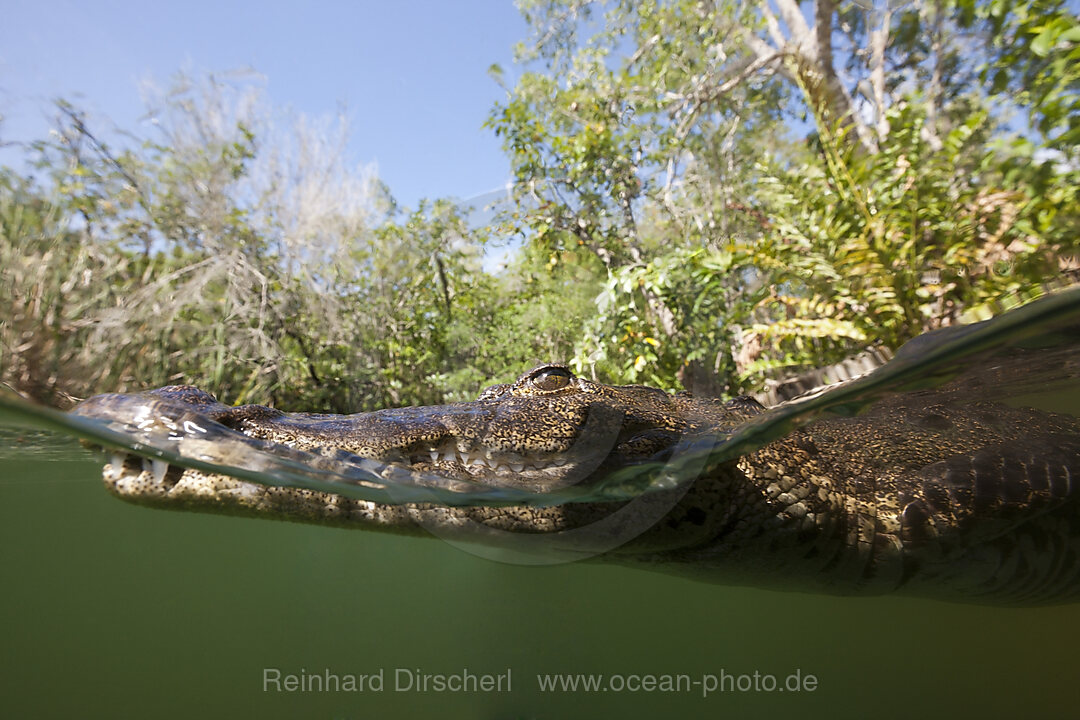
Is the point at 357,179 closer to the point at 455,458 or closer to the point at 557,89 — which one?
the point at 557,89

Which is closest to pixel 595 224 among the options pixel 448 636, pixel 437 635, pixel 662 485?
pixel 448 636

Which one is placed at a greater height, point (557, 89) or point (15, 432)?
point (557, 89)

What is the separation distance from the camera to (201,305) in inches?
A: 251

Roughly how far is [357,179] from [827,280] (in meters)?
6.02

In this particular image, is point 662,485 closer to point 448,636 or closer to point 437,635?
point 448,636

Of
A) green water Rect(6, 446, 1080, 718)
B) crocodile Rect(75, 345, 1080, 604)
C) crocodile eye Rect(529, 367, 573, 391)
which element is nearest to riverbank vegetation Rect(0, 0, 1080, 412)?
green water Rect(6, 446, 1080, 718)

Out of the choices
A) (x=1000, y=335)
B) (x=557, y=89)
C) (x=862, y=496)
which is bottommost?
(x=862, y=496)

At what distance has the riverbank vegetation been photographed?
4414 millimetres

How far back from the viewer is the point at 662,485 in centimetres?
179

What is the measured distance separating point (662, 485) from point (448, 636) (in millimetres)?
5801

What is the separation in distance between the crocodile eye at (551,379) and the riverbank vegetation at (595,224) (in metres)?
2.96

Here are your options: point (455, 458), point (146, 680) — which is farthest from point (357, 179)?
point (455, 458)

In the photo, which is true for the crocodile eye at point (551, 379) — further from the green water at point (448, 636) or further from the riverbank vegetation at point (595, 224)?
the riverbank vegetation at point (595, 224)

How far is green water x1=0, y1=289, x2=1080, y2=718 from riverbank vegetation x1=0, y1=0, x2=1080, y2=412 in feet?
5.72
